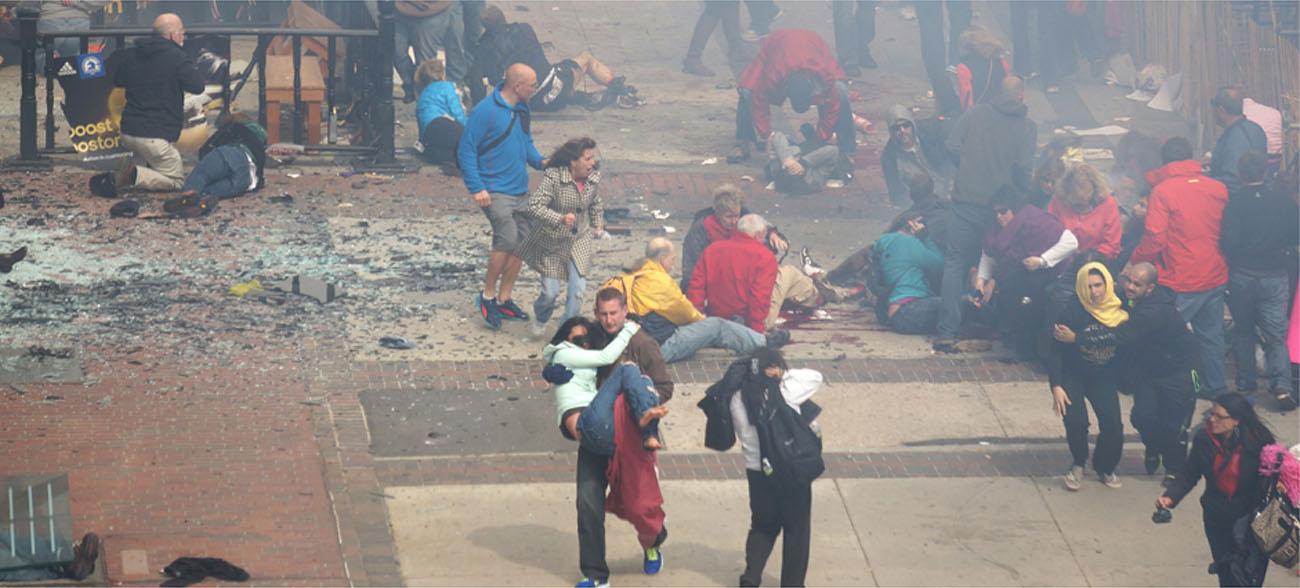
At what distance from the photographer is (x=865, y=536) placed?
9.84 metres

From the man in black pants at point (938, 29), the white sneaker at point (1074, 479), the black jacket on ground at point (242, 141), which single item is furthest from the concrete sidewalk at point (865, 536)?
the man in black pants at point (938, 29)

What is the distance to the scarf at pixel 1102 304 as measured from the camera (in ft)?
34.2

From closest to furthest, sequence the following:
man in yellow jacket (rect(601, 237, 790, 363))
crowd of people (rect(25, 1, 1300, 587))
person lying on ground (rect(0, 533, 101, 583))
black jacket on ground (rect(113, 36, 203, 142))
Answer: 1. person lying on ground (rect(0, 533, 101, 583))
2. crowd of people (rect(25, 1, 1300, 587))
3. man in yellow jacket (rect(601, 237, 790, 363))
4. black jacket on ground (rect(113, 36, 203, 142))

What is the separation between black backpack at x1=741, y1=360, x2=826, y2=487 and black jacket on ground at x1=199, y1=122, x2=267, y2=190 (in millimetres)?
7426

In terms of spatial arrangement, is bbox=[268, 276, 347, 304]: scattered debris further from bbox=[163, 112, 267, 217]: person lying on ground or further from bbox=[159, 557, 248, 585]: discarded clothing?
bbox=[159, 557, 248, 585]: discarded clothing

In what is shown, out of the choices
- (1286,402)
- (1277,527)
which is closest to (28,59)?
(1286,402)

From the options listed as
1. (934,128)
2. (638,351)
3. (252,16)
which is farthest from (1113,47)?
(638,351)

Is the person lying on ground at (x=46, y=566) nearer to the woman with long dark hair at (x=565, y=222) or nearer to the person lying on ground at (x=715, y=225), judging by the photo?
the woman with long dark hair at (x=565, y=222)

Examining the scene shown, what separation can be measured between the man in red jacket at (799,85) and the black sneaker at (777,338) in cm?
449

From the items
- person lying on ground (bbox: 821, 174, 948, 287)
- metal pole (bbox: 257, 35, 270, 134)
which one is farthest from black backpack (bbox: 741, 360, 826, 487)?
metal pole (bbox: 257, 35, 270, 134)

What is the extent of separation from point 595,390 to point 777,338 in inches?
145

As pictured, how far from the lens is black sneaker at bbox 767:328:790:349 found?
492 inches

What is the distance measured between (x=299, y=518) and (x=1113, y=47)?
44.9 ft

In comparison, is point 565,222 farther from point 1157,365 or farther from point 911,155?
point 911,155
